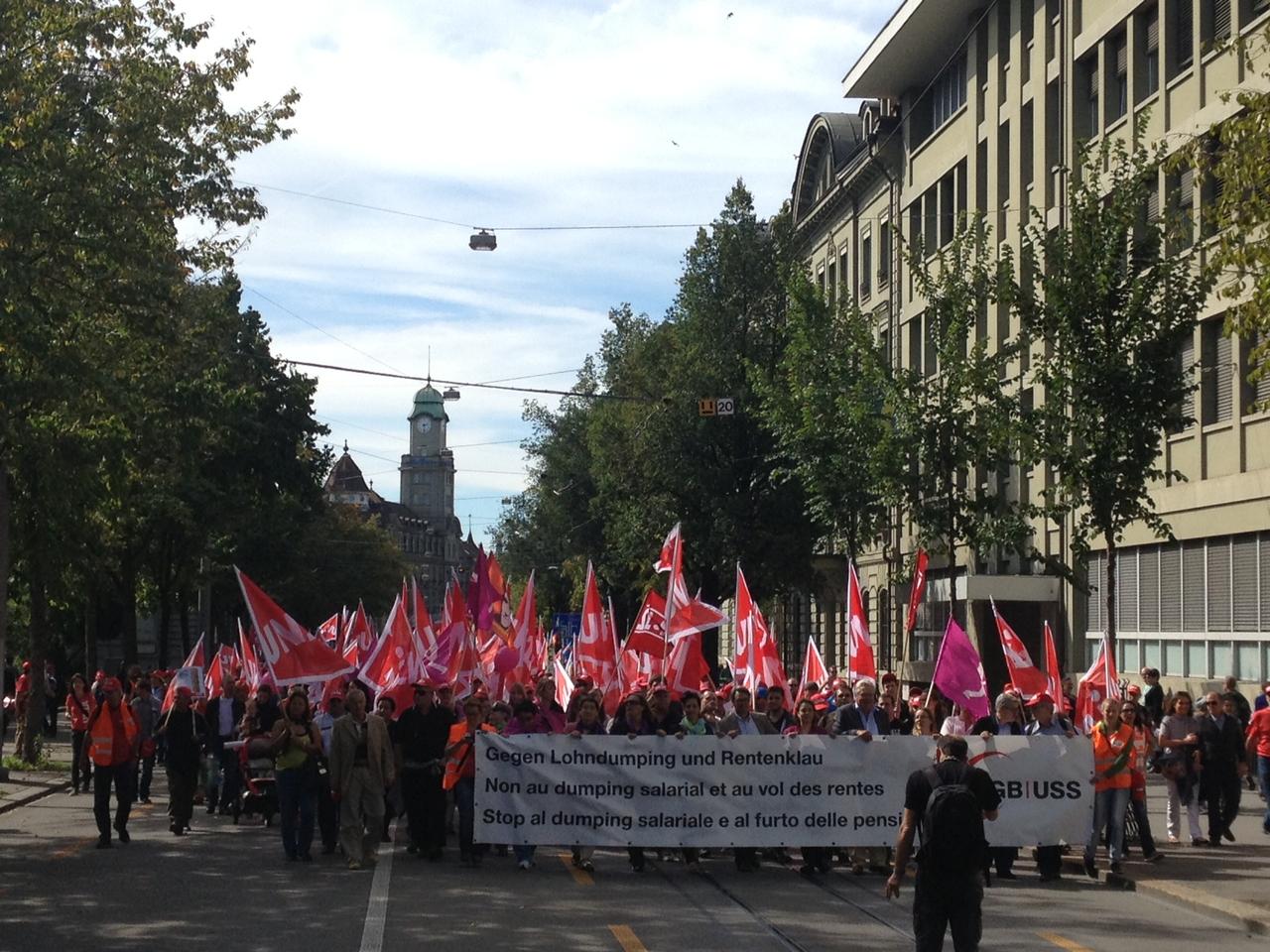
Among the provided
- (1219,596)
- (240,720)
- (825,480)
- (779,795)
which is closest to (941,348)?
(825,480)

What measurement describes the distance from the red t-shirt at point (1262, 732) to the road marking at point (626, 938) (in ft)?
30.8

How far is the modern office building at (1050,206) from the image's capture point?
2917 cm

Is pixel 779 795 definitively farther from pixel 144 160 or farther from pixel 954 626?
pixel 144 160

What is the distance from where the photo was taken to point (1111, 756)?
16.2m

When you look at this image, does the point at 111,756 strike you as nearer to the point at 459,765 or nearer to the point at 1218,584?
the point at 459,765

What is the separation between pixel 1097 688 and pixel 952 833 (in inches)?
442

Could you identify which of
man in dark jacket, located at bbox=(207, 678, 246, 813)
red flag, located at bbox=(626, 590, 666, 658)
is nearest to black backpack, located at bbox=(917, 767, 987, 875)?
red flag, located at bbox=(626, 590, 666, 658)

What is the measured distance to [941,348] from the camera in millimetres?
30281

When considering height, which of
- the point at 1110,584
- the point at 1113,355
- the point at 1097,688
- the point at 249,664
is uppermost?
the point at 1113,355

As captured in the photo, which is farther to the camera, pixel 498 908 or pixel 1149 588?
pixel 1149 588

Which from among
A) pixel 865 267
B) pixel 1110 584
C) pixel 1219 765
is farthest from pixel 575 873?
pixel 865 267

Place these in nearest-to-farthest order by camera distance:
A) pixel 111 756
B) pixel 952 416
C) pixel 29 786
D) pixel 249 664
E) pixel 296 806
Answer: pixel 296 806 < pixel 111 756 < pixel 29 786 < pixel 249 664 < pixel 952 416

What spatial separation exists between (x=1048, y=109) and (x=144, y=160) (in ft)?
73.9

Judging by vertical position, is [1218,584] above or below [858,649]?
above
